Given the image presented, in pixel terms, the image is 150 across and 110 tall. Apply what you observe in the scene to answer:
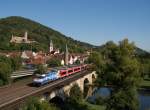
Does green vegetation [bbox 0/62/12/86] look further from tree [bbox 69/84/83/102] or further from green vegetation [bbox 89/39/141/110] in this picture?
green vegetation [bbox 89/39/141/110]

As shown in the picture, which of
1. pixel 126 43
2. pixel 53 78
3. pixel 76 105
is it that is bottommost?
pixel 76 105

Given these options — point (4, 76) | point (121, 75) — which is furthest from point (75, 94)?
point (121, 75)

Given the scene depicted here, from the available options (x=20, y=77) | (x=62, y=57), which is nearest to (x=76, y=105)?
(x=20, y=77)

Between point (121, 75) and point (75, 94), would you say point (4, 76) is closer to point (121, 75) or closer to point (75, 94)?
point (75, 94)

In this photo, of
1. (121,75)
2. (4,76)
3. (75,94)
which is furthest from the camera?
(75,94)

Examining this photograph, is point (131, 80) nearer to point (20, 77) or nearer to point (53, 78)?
point (53, 78)

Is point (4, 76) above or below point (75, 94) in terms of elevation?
above

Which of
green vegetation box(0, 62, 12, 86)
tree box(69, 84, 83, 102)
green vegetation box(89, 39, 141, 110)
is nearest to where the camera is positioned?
green vegetation box(89, 39, 141, 110)

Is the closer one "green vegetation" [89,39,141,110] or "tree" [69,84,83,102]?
"green vegetation" [89,39,141,110]

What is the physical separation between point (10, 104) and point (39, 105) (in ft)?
19.4

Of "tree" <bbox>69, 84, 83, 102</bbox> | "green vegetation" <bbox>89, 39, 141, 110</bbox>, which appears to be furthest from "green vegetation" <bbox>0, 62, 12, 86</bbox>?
"green vegetation" <bbox>89, 39, 141, 110</bbox>

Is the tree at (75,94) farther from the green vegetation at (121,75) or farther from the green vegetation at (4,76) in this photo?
the green vegetation at (4,76)

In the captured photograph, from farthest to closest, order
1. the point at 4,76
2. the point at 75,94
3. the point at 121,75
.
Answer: the point at 75,94, the point at 4,76, the point at 121,75

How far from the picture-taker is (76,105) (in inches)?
2552
